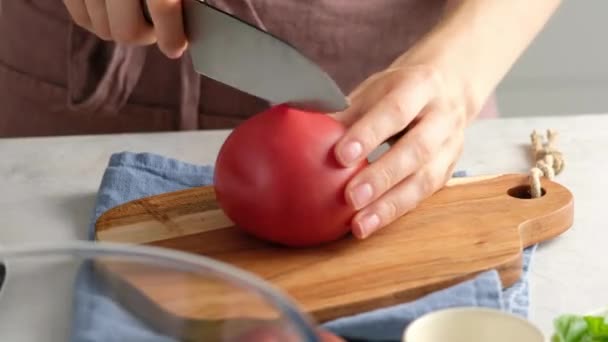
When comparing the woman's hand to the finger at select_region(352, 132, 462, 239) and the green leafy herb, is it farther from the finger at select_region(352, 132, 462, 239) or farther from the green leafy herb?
the green leafy herb

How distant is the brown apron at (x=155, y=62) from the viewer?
1.12 m

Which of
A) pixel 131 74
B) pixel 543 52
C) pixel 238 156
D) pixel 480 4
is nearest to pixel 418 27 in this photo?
pixel 480 4

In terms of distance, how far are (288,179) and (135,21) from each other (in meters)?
0.22

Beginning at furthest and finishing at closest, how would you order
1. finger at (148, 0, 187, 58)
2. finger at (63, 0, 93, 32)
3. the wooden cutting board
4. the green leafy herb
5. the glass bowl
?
finger at (63, 0, 93, 32) < finger at (148, 0, 187, 58) < the wooden cutting board < the green leafy herb < the glass bowl

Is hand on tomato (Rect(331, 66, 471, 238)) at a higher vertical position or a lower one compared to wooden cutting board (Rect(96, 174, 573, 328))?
higher

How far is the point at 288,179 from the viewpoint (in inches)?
30.5

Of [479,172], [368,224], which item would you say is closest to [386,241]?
[368,224]

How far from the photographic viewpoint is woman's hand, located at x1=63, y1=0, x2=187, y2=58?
0.85 meters

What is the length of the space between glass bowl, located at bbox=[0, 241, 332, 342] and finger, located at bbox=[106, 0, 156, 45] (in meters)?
0.35

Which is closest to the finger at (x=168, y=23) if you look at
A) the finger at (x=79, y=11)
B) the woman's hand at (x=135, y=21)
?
the woman's hand at (x=135, y=21)

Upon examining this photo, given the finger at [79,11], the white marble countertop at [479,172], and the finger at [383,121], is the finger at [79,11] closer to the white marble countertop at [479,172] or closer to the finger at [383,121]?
the white marble countertop at [479,172]

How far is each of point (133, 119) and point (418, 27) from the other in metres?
0.33

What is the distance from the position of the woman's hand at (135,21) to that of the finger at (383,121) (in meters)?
0.17

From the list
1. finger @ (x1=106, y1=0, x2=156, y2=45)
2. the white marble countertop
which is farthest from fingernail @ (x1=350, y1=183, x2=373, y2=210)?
finger @ (x1=106, y1=0, x2=156, y2=45)
